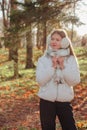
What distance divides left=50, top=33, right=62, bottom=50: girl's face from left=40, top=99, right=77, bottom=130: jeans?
0.81 metres

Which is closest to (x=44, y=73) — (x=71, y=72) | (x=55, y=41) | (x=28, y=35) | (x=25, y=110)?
(x=71, y=72)

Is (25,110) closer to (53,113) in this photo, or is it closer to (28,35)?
(28,35)

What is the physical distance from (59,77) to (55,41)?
54 centimetres

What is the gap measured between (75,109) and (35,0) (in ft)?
13.9

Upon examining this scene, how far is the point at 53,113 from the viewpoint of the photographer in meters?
5.54

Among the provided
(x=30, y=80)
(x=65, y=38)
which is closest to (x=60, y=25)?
(x=30, y=80)

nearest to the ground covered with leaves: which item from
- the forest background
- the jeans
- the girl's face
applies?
the forest background

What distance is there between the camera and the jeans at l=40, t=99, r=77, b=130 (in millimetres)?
5500

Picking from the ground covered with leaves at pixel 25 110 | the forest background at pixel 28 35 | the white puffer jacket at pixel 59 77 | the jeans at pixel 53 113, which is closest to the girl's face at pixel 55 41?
the white puffer jacket at pixel 59 77

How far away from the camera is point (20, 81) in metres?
18.6

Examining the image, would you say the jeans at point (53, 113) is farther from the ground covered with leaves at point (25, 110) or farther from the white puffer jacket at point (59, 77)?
the ground covered with leaves at point (25, 110)

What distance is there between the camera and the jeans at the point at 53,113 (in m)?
5.50

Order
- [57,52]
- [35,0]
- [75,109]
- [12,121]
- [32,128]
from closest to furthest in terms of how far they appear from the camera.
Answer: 1. [57,52]
2. [32,128]
3. [12,121]
4. [75,109]
5. [35,0]

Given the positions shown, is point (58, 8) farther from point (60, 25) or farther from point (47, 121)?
point (47, 121)
